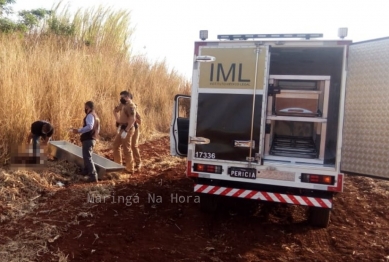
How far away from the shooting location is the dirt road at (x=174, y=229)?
14.1 feet

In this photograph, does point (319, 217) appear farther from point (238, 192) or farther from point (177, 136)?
point (177, 136)

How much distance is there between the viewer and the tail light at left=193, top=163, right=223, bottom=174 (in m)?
5.27

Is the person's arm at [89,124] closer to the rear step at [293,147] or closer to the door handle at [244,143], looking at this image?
the door handle at [244,143]

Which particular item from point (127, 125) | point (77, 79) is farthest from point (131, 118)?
point (77, 79)

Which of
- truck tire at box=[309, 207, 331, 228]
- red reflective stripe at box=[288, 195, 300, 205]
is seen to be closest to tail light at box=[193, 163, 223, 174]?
red reflective stripe at box=[288, 195, 300, 205]

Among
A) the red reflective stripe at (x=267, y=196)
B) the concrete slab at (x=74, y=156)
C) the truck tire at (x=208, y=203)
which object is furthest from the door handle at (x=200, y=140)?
the concrete slab at (x=74, y=156)

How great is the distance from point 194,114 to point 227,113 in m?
0.45

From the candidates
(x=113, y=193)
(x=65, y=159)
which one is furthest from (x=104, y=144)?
(x=113, y=193)

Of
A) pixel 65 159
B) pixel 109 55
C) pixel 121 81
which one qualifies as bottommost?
pixel 65 159

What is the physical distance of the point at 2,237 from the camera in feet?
14.3

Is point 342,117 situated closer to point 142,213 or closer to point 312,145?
point 312,145

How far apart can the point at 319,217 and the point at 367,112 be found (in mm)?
1560

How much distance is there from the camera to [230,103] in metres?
5.19

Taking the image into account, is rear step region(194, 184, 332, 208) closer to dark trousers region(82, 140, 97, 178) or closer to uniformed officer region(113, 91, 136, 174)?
dark trousers region(82, 140, 97, 178)
